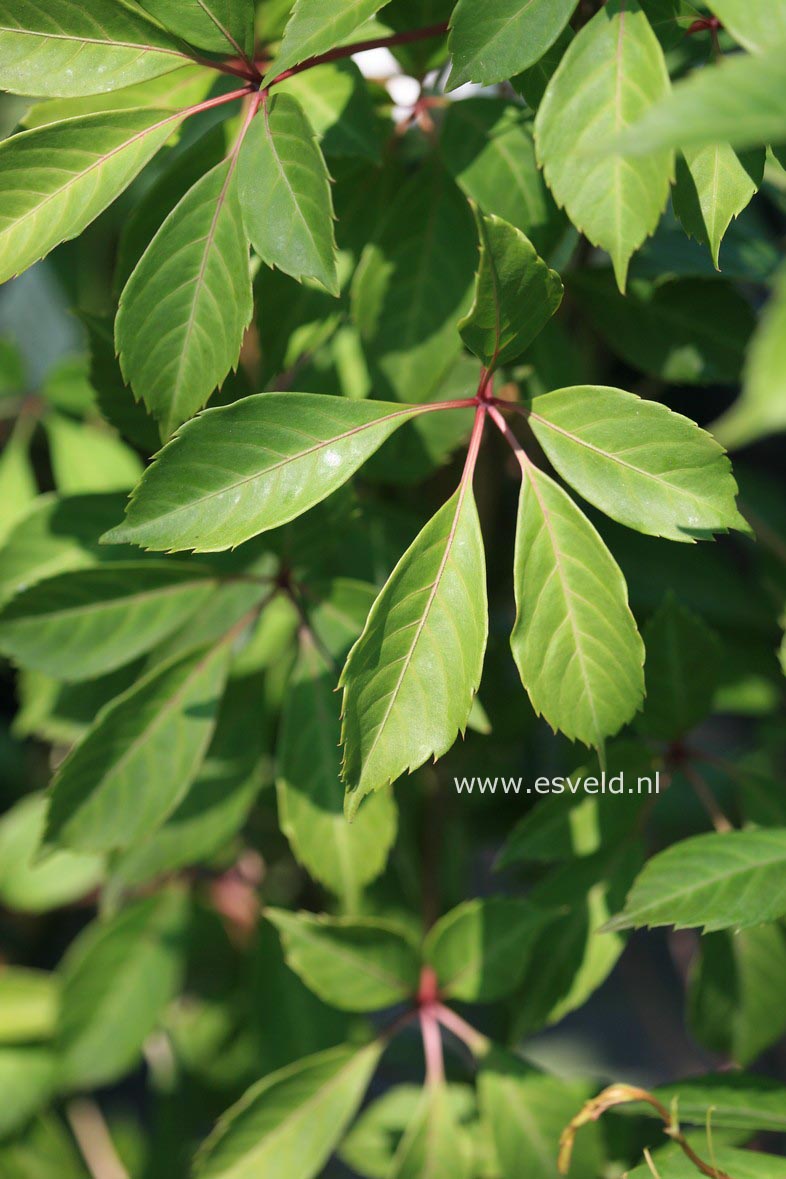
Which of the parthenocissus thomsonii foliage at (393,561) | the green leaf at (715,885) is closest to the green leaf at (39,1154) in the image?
the parthenocissus thomsonii foliage at (393,561)

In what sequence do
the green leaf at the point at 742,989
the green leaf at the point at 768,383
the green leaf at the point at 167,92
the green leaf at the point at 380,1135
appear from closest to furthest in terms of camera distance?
the green leaf at the point at 768,383, the green leaf at the point at 167,92, the green leaf at the point at 742,989, the green leaf at the point at 380,1135

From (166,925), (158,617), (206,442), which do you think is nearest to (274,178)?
(206,442)

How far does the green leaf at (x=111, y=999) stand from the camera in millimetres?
966

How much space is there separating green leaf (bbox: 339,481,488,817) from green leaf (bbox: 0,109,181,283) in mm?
264

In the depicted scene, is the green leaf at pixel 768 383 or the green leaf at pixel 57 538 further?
the green leaf at pixel 57 538

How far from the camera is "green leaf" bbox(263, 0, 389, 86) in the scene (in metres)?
0.49

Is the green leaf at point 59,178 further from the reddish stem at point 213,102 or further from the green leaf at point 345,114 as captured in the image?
the green leaf at point 345,114

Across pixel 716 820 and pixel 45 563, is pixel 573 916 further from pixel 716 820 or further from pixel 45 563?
pixel 45 563

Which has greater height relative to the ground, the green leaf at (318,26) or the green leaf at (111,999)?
the green leaf at (318,26)

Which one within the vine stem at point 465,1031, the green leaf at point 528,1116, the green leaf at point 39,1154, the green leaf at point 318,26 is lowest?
the green leaf at point 39,1154

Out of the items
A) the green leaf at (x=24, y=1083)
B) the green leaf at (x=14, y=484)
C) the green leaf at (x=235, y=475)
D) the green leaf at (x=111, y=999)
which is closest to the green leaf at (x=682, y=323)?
the green leaf at (x=235, y=475)

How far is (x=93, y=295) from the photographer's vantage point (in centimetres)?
122

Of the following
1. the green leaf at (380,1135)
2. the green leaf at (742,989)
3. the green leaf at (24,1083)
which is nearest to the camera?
the green leaf at (742,989)

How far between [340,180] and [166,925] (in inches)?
28.6
